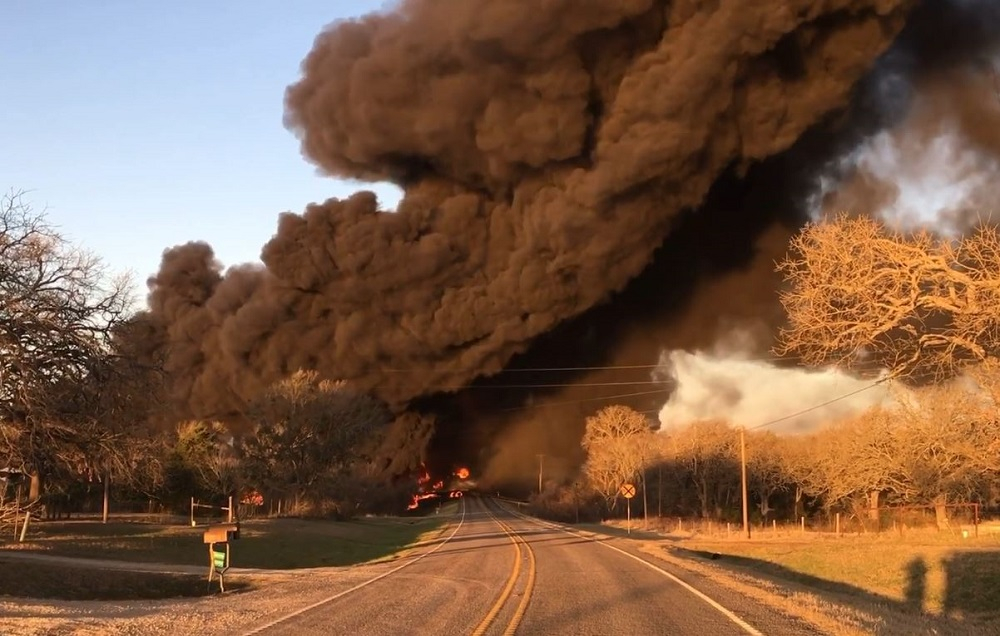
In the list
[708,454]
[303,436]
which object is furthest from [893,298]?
[708,454]

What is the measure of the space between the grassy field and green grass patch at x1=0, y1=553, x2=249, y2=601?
390cm

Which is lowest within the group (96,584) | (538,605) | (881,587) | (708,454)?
(96,584)

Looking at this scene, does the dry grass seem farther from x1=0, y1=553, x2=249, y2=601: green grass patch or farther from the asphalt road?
x1=0, y1=553, x2=249, y2=601: green grass patch

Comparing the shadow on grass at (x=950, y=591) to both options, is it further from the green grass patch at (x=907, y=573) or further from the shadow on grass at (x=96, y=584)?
the shadow on grass at (x=96, y=584)

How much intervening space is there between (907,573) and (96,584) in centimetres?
1671

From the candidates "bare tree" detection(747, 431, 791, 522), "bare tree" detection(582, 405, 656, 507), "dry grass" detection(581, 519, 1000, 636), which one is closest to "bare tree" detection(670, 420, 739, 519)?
"bare tree" detection(747, 431, 791, 522)

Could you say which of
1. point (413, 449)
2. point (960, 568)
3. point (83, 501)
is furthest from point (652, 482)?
point (960, 568)

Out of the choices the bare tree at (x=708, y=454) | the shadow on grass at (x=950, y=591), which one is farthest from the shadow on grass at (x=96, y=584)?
the bare tree at (x=708, y=454)

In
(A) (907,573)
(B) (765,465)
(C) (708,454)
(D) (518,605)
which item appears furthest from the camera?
(B) (765,465)

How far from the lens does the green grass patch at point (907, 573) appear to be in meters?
14.2

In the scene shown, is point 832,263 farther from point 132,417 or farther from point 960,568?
point 132,417

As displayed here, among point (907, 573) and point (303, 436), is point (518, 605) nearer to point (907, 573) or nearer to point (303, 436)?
point (907, 573)

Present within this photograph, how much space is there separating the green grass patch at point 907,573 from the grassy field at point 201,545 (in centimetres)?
1297

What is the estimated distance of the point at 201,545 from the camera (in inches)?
1033
